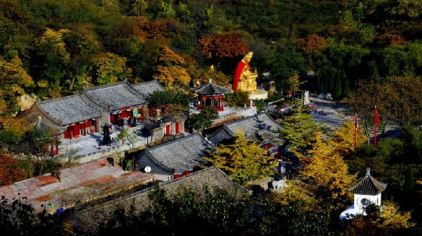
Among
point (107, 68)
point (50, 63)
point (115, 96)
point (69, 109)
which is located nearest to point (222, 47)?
point (107, 68)

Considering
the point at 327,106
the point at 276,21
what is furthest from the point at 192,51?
the point at 276,21

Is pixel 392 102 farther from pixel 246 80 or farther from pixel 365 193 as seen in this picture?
pixel 365 193

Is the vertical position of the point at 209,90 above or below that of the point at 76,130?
above

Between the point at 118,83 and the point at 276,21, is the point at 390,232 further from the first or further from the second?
the point at 276,21

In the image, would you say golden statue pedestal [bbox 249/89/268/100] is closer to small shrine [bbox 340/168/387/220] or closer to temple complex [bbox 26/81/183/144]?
temple complex [bbox 26/81/183/144]

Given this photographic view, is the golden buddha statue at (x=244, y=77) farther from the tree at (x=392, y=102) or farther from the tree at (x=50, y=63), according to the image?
the tree at (x=50, y=63)

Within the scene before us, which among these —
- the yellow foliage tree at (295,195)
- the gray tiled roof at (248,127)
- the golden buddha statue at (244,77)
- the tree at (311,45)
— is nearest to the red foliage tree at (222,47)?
the golden buddha statue at (244,77)
